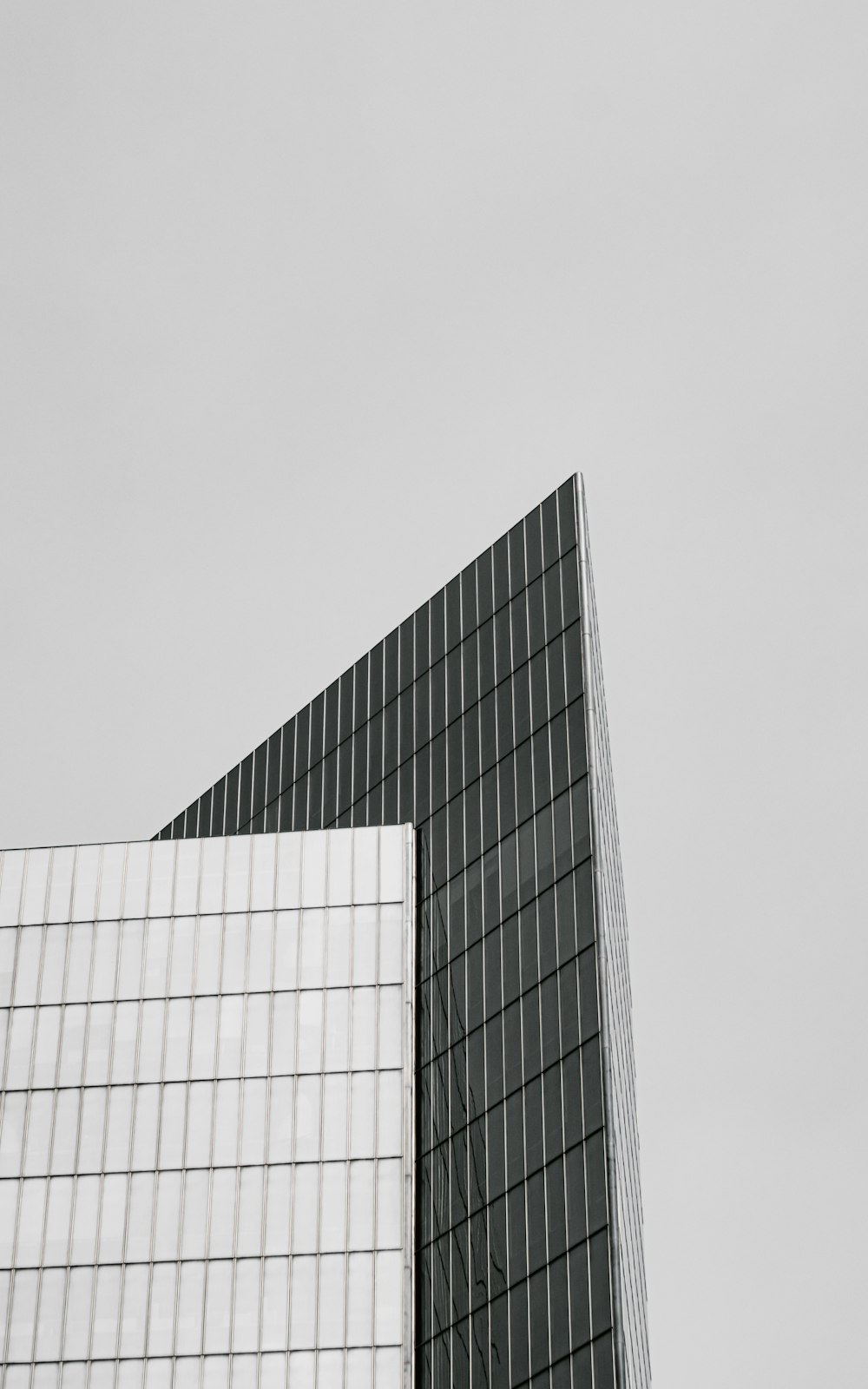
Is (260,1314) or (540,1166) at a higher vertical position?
(540,1166)

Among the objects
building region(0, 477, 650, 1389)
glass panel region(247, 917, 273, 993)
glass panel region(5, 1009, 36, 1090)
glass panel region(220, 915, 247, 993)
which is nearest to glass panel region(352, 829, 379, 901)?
building region(0, 477, 650, 1389)

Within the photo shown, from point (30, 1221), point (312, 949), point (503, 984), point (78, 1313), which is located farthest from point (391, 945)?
point (78, 1313)

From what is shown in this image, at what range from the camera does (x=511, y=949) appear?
241 ft

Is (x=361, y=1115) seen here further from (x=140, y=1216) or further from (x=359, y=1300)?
(x=140, y=1216)

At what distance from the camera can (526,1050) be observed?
70188 mm

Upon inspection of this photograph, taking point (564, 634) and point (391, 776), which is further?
point (391, 776)

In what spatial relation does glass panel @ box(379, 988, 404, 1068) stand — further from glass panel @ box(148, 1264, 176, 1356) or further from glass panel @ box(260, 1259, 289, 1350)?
glass panel @ box(148, 1264, 176, 1356)

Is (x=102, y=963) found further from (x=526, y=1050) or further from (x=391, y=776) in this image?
(x=391, y=776)

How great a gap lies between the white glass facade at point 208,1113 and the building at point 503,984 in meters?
0.29

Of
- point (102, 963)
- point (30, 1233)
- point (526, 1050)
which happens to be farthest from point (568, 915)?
point (30, 1233)

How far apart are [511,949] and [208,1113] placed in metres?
14.2

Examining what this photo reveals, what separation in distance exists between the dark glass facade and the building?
0.30ft

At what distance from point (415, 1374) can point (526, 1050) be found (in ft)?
37.5

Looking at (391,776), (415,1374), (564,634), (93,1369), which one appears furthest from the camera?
(391,776)
